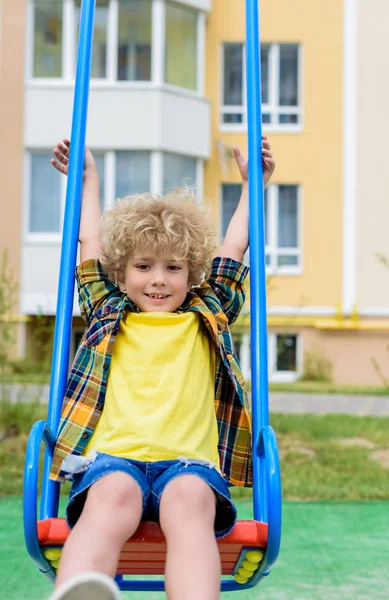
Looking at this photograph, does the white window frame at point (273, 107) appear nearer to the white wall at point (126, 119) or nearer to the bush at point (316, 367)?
the white wall at point (126, 119)

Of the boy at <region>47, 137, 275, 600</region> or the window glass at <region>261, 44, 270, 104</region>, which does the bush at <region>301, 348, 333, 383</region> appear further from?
the boy at <region>47, 137, 275, 600</region>

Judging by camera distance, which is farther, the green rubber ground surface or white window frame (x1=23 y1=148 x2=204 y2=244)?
white window frame (x1=23 y1=148 x2=204 y2=244)

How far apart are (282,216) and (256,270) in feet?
34.4

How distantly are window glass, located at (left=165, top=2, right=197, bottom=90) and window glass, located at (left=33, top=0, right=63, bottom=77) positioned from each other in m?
1.49

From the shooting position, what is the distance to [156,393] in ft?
7.59

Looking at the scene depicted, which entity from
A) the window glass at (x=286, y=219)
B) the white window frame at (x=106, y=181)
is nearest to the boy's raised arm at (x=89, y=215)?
the white window frame at (x=106, y=181)

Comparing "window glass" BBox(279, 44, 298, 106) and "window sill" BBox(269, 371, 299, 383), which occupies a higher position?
"window glass" BBox(279, 44, 298, 106)

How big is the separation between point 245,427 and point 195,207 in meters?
0.63

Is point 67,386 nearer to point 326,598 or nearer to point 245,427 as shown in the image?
A: point 245,427

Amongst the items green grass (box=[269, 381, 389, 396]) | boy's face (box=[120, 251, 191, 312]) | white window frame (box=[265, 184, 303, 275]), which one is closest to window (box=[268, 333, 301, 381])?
white window frame (box=[265, 184, 303, 275])

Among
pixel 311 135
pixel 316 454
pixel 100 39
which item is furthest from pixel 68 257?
pixel 311 135

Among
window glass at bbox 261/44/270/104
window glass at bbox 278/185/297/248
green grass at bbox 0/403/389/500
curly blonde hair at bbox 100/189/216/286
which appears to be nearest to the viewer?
curly blonde hair at bbox 100/189/216/286

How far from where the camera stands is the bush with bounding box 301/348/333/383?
1242cm

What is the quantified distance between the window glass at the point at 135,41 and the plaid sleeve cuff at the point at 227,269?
10.2 meters
